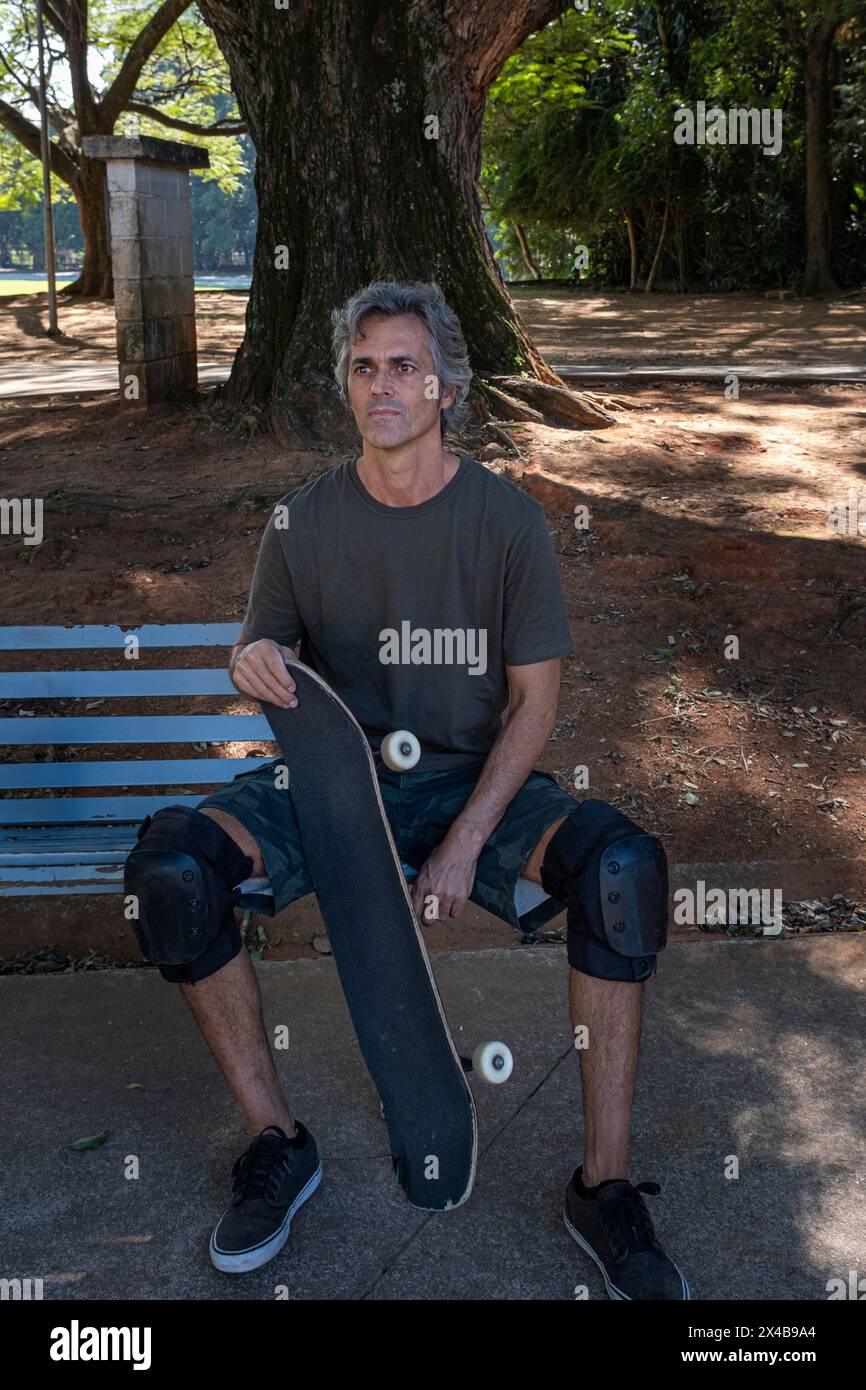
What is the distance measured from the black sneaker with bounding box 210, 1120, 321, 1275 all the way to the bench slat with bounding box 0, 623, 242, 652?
1344 millimetres

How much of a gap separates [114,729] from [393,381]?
128 centimetres

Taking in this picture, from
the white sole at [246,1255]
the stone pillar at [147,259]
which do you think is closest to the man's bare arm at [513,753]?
the white sole at [246,1255]

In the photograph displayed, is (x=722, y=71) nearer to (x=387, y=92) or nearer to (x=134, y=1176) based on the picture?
(x=387, y=92)

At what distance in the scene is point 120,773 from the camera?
3.50 m

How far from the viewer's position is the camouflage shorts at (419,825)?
254 centimetres

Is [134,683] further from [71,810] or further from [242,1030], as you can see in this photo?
[242,1030]

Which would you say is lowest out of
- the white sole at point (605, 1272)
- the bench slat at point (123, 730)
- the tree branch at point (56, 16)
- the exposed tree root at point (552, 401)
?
the white sole at point (605, 1272)

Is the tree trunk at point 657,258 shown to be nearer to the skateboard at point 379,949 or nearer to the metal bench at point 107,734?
the metal bench at point 107,734

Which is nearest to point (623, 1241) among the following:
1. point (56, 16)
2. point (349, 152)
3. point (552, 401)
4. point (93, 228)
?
point (552, 401)

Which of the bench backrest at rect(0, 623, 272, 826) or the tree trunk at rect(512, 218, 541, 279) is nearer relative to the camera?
the bench backrest at rect(0, 623, 272, 826)

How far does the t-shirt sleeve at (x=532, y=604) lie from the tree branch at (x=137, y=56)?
662 inches

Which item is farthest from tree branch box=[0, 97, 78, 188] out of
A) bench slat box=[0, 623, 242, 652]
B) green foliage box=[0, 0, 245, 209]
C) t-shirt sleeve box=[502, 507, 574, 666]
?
t-shirt sleeve box=[502, 507, 574, 666]

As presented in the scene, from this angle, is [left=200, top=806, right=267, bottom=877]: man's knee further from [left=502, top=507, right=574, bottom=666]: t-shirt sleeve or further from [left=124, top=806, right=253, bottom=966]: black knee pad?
[left=502, top=507, right=574, bottom=666]: t-shirt sleeve

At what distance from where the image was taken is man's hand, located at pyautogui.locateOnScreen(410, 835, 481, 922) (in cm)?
251
